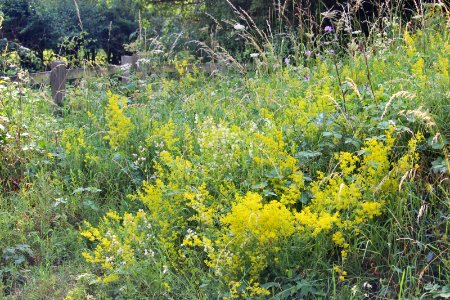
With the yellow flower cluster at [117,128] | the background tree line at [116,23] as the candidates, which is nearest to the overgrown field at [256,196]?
the yellow flower cluster at [117,128]

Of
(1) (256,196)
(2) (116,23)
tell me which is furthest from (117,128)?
(2) (116,23)

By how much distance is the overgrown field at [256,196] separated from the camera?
11.2ft

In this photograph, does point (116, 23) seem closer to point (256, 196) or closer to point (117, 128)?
point (117, 128)

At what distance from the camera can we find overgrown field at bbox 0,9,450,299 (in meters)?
3.42

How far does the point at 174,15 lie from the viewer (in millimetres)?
13102

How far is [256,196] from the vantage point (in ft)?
11.2

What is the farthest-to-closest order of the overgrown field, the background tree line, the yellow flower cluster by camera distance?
1. the background tree line
2. the yellow flower cluster
3. the overgrown field

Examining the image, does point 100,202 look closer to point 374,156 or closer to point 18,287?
point 18,287

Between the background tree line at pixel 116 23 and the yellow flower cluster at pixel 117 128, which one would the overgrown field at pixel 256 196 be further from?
the background tree line at pixel 116 23

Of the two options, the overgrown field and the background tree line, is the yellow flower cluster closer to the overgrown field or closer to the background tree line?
the overgrown field

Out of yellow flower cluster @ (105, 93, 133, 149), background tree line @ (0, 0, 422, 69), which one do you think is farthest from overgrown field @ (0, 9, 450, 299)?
background tree line @ (0, 0, 422, 69)

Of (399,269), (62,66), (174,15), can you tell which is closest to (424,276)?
(399,269)

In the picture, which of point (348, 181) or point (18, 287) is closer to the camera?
point (348, 181)

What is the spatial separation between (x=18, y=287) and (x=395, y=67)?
11.4 feet
